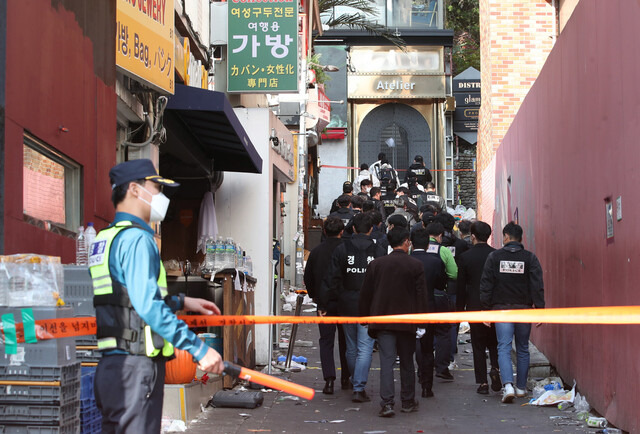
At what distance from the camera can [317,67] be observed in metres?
29.8

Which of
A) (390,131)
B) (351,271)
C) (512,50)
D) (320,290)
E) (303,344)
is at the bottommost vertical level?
(303,344)

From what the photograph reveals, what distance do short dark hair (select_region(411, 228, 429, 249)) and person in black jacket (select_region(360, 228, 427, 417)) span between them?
140 centimetres

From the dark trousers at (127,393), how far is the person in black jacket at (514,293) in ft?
21.1

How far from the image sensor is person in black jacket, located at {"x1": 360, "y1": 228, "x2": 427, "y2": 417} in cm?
970

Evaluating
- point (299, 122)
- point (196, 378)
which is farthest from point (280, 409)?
point (299, 122)

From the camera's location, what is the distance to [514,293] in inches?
417

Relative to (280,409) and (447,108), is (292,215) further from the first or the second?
(280,409)

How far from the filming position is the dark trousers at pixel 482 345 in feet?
36.8

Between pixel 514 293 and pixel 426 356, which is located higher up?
pixel 514 293

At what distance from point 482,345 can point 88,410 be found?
6.45 m

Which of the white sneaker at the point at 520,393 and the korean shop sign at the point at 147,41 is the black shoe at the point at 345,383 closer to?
the white sneaker at the point at 520,393

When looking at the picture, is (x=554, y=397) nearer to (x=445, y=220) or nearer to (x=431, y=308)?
(x=431, y=308)

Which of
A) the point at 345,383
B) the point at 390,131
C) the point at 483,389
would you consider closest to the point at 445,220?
the point at 483,389

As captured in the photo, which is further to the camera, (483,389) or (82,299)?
(483,389)
